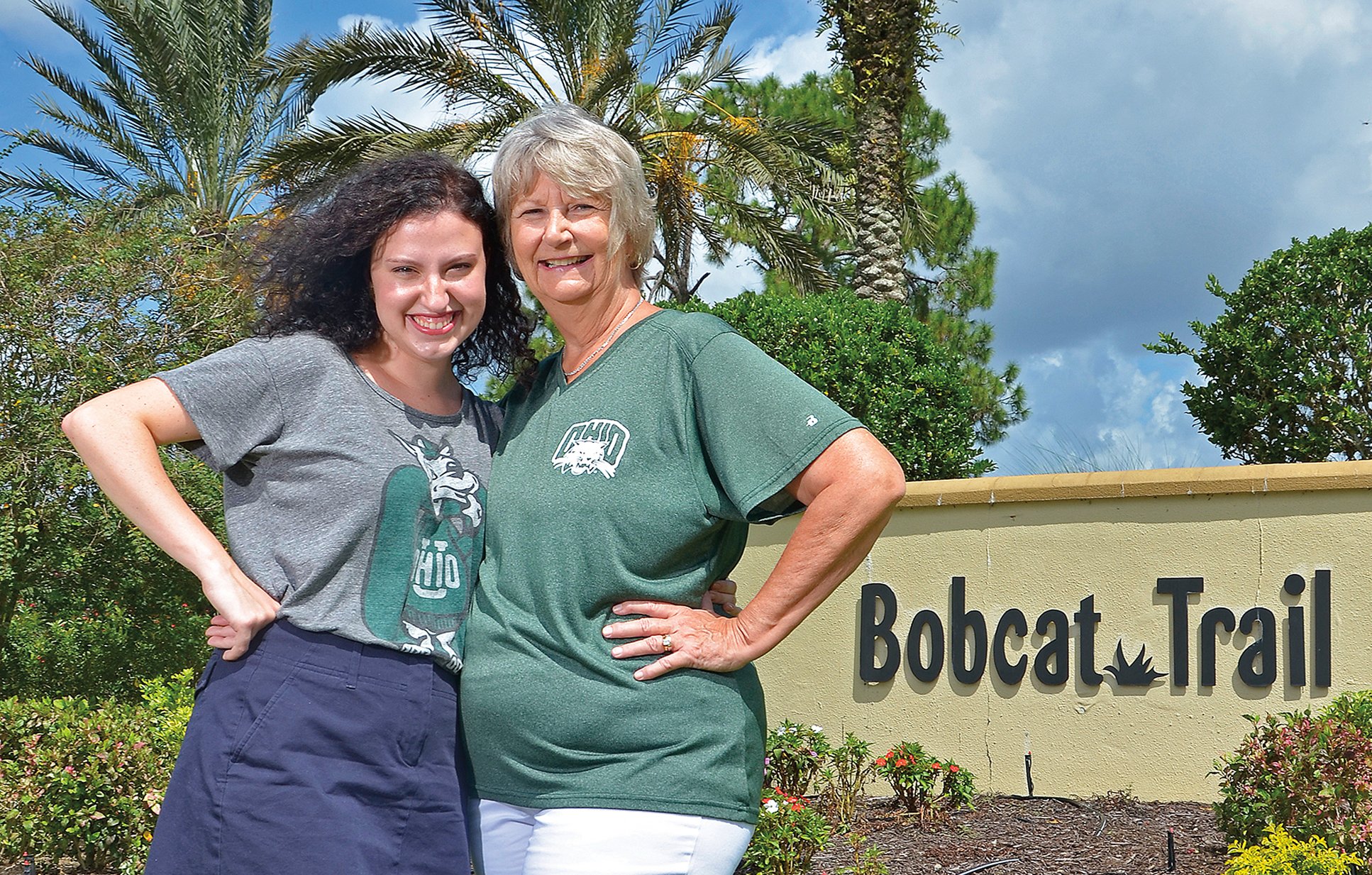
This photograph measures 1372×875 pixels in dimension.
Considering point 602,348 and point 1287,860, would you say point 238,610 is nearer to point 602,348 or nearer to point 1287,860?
point 602,348

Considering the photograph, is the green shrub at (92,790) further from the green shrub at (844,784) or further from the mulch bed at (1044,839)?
the green shrub at (844,784)

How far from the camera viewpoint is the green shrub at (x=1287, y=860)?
12.5 ft

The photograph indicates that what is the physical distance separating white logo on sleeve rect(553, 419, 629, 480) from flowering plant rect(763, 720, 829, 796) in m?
3.54

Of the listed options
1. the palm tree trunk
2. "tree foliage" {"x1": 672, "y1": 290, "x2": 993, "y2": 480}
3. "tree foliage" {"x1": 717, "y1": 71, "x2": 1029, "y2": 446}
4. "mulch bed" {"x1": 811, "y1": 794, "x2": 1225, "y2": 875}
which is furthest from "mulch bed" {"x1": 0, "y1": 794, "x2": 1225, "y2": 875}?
"tree foliage" {"x1": 717, "y1": 71, "x2": 1029, "y2": 446}

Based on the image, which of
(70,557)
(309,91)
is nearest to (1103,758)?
(70,557)

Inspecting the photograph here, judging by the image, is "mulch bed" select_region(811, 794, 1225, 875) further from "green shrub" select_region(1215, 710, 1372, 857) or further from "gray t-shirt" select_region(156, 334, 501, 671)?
"gray t-shirt" select_region(156, 334, 501, 671)

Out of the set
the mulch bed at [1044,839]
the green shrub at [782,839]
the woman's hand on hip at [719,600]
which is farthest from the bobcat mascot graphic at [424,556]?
the mulch bed at [1044,839]

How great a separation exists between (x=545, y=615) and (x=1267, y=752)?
3.67m

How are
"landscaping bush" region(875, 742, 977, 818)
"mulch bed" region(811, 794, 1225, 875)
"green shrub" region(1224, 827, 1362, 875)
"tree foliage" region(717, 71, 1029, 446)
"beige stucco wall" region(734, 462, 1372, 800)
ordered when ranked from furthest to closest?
"tree foliage" region(717, 71, 1029, 446), "beige stucco wall" region(734, 462, 1372, 800), "landscaping bush" region(875, 742, 977, 818), "mulch bed" region(811, 794, 1225, 875), "green shrub" region(1224, 827, 1362, 875)

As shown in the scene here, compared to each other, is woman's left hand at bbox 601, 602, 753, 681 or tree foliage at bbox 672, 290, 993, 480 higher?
tree foliage at bbox 672, 290, 993, 480

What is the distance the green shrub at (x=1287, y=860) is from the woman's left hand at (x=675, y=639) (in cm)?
255

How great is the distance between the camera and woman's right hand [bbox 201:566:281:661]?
6.65ft

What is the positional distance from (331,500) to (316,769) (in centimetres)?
44

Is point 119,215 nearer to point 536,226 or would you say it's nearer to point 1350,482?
point 536,226
